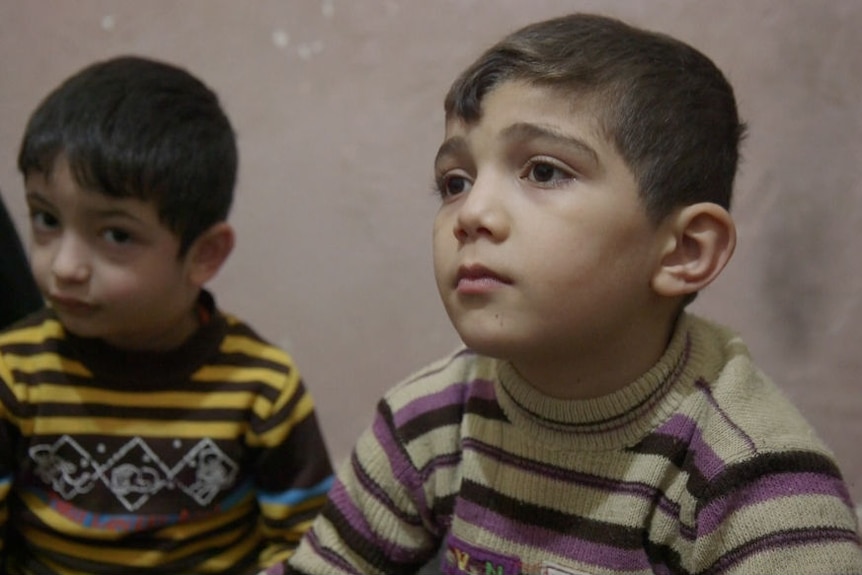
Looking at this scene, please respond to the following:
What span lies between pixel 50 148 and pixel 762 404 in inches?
27.7

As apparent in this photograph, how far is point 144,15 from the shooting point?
119 cm

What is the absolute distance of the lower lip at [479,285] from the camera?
61 centimetres

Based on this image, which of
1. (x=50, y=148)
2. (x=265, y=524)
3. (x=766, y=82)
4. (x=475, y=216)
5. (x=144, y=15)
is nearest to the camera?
(x=475, y=216)

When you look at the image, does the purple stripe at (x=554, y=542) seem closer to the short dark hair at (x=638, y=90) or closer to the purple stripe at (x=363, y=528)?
the purple stripe at (x=363, y=528)

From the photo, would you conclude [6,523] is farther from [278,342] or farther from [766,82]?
[766,82]

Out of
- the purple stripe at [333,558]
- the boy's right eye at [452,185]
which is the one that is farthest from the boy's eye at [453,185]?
the purple stripe at [333,558]

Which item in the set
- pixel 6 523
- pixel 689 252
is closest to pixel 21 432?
pixel 6 523

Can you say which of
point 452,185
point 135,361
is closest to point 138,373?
point 135,361

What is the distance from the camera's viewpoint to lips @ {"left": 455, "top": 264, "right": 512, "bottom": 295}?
609 mm

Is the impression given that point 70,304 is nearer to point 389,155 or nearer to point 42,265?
point 42,265

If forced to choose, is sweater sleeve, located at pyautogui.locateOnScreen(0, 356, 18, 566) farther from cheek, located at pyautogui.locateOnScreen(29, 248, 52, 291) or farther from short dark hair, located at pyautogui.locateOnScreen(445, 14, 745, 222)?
short dark hair, located at pyautogui.locateOnScreen(445, 14, 745, 222)

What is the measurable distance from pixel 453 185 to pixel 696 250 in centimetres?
20

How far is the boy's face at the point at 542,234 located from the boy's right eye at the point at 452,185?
36 mm

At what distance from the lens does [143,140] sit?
833 mm
